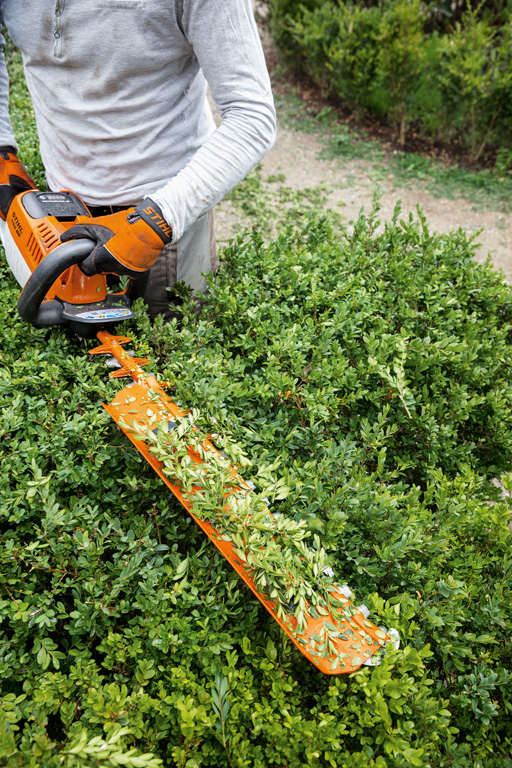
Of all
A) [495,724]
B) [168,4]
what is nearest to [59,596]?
[495,724]

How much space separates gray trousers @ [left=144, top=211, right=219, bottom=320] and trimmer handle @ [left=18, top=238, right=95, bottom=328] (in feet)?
2.25

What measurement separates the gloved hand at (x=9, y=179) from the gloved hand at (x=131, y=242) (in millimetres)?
535

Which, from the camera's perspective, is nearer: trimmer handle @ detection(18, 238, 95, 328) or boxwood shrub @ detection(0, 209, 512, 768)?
boxwood shrub @ detection(0, 209, 512, 768)

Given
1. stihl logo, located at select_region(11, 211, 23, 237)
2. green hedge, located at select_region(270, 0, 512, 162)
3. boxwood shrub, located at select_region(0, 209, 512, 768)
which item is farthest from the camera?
green hedge, located at select_region(270, 0, 512, 162)

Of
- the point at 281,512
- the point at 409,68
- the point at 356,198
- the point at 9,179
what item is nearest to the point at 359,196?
the point at 356,198

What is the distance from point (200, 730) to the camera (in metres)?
1.32

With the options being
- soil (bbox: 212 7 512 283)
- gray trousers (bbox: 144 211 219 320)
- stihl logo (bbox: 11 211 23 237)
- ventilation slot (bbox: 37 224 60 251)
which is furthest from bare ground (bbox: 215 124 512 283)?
ventilation slot (bbox: 37 224 60 251)

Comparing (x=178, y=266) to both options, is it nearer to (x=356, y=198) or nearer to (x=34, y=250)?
(x=34, y=250)

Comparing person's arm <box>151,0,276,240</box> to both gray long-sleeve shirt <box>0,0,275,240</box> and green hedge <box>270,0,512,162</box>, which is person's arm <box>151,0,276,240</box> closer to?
gray long-sleeve shirt <box>0,0,275,240</box>

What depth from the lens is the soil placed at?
4.94 metres

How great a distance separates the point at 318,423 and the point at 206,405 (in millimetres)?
406

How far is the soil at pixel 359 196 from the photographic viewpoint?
494cm

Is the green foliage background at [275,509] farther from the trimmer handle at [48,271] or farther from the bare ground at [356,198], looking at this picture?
the bare ground at [356,198]

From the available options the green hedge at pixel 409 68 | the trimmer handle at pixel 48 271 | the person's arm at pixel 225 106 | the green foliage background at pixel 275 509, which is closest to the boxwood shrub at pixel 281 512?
the green foliage background at pixel 275 509
